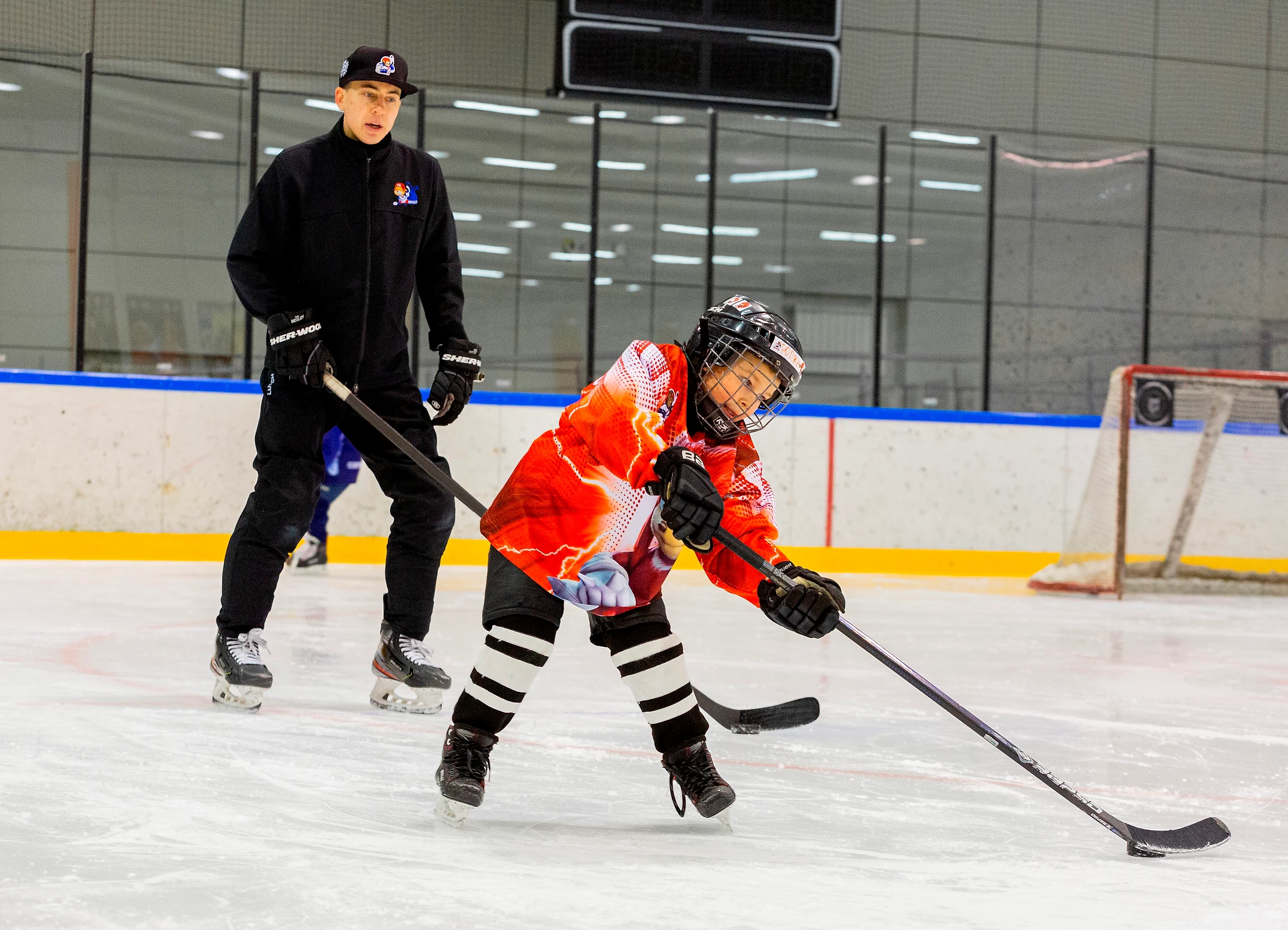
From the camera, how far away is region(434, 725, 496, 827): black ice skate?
1749mm

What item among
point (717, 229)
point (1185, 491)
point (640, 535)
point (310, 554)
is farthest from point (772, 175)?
point (640, 535)

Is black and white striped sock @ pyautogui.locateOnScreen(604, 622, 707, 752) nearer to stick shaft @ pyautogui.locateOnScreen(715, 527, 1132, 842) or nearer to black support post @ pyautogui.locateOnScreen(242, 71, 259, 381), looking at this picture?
stick shaft @ pyautogui.locateOnScreen(715, 527, 1132, 842)

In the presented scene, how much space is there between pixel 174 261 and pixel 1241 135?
9.69 m

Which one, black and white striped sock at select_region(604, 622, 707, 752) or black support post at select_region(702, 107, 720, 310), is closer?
black and white striped sock at select_region(604, 622, 707, 752)

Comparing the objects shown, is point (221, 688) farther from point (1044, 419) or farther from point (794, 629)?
point (1044, 419)

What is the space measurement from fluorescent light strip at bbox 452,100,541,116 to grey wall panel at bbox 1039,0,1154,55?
660cm

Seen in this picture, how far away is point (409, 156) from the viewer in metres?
2.66

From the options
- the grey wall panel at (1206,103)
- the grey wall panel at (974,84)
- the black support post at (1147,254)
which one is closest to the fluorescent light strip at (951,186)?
the black support post at (1147,254)

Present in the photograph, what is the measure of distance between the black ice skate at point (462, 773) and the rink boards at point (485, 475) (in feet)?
15.2

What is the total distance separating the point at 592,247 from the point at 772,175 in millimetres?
3790

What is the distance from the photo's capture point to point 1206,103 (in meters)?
12.4

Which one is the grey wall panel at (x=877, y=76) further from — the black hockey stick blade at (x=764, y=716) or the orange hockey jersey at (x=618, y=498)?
the orange hockey jersey at (x=618, y=498)

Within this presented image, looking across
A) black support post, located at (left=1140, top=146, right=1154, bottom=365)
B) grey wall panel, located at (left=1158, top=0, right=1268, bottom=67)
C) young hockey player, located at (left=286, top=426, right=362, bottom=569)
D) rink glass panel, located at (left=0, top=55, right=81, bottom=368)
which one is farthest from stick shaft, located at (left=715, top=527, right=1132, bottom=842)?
grey wall panel, located at (left=1158, top=0, right=1268, bottom=67)

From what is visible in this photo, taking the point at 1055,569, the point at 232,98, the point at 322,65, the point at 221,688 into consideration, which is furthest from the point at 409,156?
the point at 322,65
